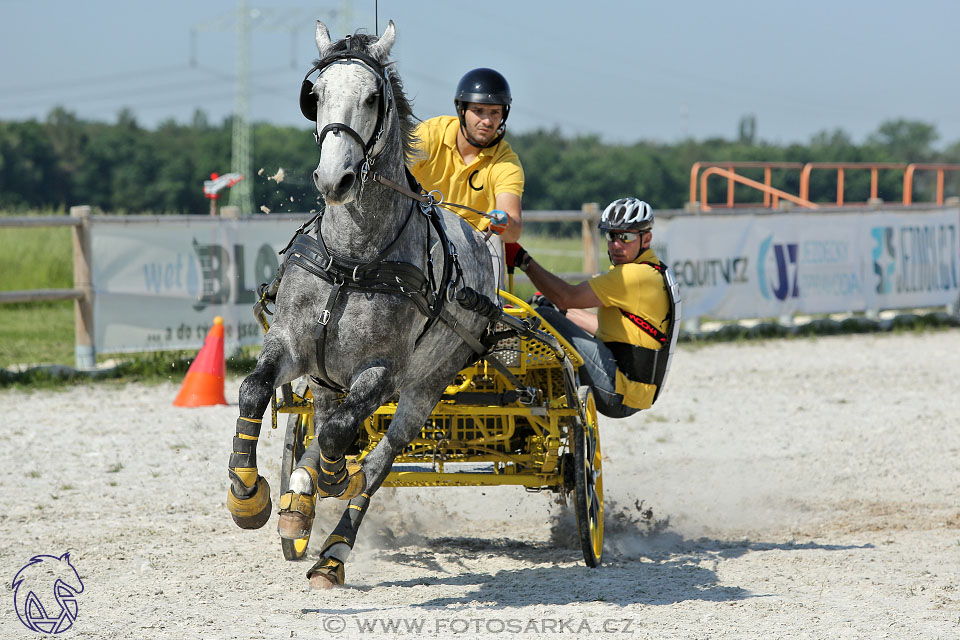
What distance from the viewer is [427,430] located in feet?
17.4

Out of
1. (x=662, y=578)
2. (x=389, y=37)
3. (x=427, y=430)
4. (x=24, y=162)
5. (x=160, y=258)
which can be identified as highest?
(x=24, y=162)

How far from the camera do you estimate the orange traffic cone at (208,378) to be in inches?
365

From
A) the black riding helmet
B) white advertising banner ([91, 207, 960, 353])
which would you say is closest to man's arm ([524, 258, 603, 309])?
the black riding helmet

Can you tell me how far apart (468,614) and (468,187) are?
7.00ft

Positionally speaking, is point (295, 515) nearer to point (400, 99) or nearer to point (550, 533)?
point (400, 99)

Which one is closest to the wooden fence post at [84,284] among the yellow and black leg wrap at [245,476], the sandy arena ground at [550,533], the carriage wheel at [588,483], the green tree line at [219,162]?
the sandy arena ground at [550,533]

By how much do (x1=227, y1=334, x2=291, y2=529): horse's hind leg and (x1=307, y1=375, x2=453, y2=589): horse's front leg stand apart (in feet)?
1.72

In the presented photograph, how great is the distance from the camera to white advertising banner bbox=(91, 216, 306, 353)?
10.5 meters

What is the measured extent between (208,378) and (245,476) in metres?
5.52

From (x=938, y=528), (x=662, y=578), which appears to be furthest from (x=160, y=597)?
(x=938, y=528)

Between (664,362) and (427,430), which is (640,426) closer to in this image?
(664,362)

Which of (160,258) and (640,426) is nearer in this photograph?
(640,426)

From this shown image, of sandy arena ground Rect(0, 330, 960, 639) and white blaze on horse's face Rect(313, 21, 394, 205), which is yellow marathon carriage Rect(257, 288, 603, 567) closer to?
sandy arena ground Rect(0, 330, 960, 639)

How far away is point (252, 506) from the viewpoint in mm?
4062
